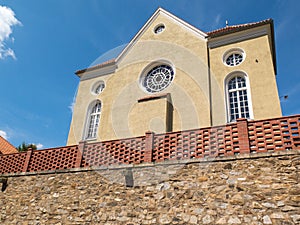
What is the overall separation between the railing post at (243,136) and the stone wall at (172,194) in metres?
0.21

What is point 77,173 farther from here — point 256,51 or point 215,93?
point 256,51

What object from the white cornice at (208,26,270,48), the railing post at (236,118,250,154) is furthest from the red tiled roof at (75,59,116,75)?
the railing post at (236,118,250,154)

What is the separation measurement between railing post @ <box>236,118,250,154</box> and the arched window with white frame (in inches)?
152

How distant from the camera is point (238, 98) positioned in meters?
10.5

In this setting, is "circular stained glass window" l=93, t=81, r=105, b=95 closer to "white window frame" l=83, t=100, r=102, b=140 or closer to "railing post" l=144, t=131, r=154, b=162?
"white window frame" l=83, t=100, r=102, b=140

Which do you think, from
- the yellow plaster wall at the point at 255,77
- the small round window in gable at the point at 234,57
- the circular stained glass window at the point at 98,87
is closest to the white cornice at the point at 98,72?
the circular stained glass window at the point at 98,87

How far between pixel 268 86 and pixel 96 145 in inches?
298

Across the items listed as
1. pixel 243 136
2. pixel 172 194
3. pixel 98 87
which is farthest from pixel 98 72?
pixel 243 136

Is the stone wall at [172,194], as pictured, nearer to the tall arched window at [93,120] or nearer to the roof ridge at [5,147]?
the tall arched window at [93,120]

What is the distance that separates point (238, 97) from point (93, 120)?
844cm

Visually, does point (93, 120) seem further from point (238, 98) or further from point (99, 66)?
point (238, 98)

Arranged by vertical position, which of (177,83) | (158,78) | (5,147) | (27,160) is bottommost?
(27,160)

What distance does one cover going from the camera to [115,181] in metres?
7.14

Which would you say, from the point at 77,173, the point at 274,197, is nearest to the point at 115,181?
the point at 77,173
